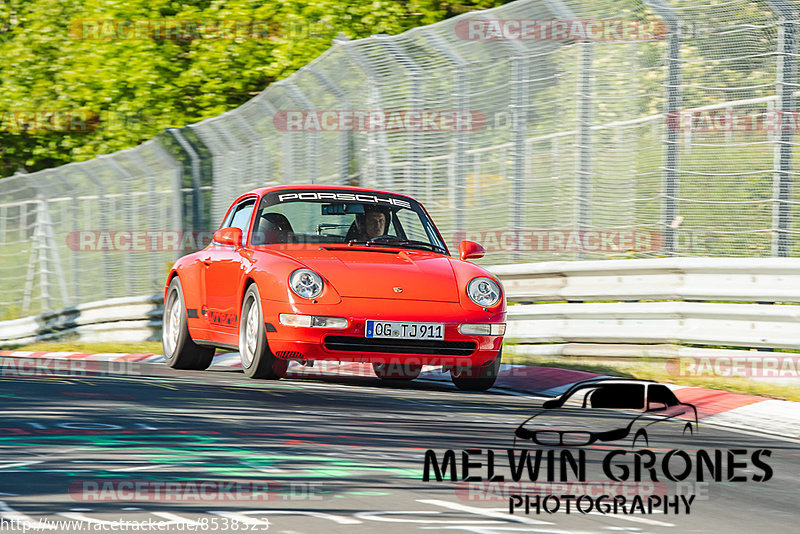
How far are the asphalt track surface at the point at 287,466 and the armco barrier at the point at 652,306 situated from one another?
7.33 feet

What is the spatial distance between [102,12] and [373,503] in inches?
980

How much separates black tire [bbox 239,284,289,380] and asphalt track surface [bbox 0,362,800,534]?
0.32 metres

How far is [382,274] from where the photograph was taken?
9.02 m

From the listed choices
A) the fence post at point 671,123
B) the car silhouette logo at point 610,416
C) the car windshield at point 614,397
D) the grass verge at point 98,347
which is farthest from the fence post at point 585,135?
the grass verge at point 98,347

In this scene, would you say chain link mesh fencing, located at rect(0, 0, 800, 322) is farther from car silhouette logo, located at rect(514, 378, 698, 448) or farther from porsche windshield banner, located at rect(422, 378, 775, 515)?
porsche windshield banner, located at rect(422, 378, 775, 515)

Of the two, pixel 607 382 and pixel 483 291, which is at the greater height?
pixel 483 291

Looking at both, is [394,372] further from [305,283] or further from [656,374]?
[305,283]

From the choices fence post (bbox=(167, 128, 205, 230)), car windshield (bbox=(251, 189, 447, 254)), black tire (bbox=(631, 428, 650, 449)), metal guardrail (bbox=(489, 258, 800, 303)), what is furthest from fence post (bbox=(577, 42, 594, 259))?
fence post (bbox=(167, 128, 205, 230))

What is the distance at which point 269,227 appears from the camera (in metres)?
10.1

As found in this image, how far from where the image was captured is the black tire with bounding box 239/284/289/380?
9070 millimetres

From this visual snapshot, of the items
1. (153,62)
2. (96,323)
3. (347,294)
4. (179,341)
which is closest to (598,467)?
(347,294)

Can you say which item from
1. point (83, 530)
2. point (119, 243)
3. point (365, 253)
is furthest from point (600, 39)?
point (119, 243)

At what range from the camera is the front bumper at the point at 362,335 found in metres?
8.73

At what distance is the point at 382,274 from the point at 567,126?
11.3ft
